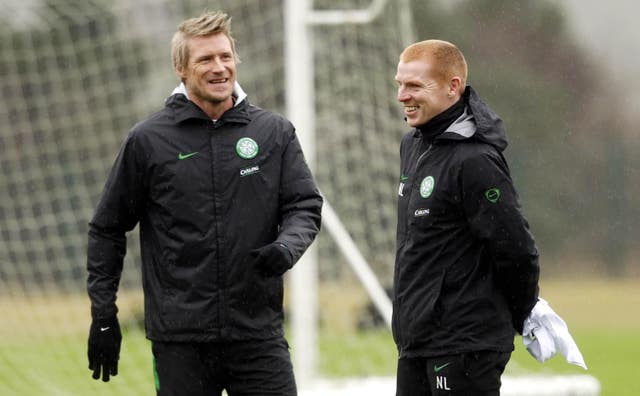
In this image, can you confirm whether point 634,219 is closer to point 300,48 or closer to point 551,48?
point 551,48

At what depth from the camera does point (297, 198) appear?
4.89 m

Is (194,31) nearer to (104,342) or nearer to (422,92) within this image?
(422,92)

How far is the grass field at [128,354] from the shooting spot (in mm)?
9711

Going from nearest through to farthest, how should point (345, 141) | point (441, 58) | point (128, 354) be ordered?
point (441, 58)
point (345, 141)
point (128, 354)

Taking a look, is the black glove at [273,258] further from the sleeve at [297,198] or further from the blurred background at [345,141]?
the blurred background at [345,141]

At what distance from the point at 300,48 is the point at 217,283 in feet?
10.8

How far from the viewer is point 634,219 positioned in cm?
2083

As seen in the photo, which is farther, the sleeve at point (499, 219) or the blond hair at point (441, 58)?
the blond hair at point (441, 58)

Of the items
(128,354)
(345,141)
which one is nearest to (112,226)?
(345,141)

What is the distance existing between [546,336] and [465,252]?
0.44 m

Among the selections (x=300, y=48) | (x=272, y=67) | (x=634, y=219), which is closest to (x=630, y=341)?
(x=634, y=219)

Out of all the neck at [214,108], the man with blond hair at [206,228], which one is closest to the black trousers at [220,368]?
the man with blond hair at [206,228]

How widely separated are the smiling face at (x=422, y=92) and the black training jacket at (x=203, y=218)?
0.52 meters

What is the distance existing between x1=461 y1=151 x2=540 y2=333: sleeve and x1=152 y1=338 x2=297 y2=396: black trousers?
2.96 ft
